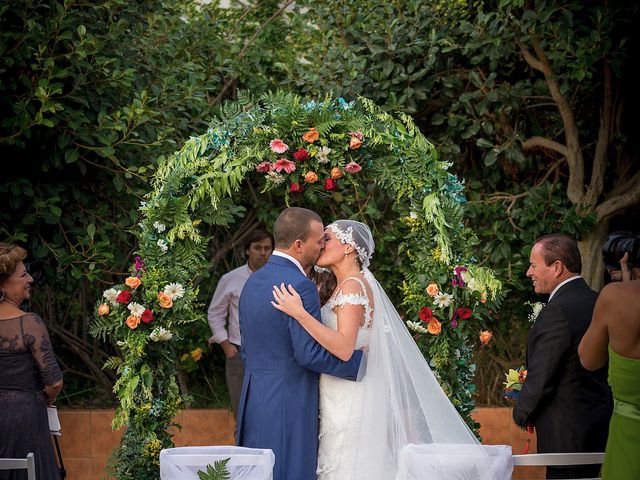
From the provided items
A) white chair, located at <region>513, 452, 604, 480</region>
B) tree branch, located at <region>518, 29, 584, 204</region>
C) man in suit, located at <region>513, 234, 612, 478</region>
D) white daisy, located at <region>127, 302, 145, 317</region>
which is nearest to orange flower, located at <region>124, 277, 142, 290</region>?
white daisy, located at <region>127, 302, 145, 317</region>

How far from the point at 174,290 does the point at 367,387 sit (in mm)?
1205

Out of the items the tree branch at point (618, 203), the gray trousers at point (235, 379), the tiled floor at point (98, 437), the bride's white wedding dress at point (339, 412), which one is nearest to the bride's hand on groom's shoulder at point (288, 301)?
the bride's white wedding dress at point (339, 412)

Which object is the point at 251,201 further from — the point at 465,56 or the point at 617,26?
the point at 617,26

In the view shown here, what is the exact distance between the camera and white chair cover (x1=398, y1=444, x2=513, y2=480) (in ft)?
13.3

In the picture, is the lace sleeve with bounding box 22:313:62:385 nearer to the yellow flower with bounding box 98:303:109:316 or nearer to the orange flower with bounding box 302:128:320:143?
the yellow flower with bounding box 98:303:109:316

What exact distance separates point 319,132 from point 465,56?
2.98m

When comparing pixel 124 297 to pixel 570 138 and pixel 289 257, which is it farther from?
pixel 570 138

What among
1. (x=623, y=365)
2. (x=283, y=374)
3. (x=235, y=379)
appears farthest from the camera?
(x=235, y=379)

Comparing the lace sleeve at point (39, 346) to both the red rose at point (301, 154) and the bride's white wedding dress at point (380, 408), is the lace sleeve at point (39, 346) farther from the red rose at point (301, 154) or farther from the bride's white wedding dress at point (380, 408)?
the red rose at point (301, 154)

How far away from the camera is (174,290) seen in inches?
209

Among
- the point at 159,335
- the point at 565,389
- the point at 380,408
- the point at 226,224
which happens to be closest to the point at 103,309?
the point at 159,335

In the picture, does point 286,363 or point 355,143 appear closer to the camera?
point 286,363

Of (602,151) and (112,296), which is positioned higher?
(602,151)

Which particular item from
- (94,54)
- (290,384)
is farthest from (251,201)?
(290,384)
